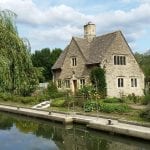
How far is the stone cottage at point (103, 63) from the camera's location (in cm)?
4053

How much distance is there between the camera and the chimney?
45.6 m

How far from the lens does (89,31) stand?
4559 centimetres

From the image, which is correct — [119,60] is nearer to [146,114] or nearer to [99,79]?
[99,79]

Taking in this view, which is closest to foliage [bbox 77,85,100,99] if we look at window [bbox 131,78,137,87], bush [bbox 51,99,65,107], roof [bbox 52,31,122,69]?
bush [bbox 51,99,65,107]

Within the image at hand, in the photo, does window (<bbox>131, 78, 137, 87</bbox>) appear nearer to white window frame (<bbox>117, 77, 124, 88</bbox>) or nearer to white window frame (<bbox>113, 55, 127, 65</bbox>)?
white window frame (<bbox>117, 77, 124, 88</bbox>)

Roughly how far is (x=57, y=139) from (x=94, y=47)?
2296cm

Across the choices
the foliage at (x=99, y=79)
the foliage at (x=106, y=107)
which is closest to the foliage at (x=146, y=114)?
the foliage at (x=106, y=107)

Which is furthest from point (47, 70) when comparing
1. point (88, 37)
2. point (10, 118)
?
point (10, 118)

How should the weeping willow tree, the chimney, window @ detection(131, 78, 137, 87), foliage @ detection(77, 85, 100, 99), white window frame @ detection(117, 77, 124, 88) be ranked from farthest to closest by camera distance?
1. the chimney
2. window @ detection(131, 78, 137, 87)
3. white window frame @ detection(117, 77, 124, 88)
4. foliage @ detection(77, 85, 100, 99)
5. the weeping willow tree

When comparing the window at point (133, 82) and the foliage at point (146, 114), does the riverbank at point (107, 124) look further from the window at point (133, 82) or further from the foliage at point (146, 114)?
the window at point (133, 82)

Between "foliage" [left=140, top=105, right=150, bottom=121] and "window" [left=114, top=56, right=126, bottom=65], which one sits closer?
"foliage" [left=140, top=105, right=150, bottom=121]

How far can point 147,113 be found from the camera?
23.5 m

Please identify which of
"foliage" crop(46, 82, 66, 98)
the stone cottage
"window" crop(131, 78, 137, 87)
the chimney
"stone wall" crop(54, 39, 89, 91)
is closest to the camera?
the stone cottage

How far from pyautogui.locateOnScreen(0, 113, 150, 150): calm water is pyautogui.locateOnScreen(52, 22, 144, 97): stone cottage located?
1423 cm
